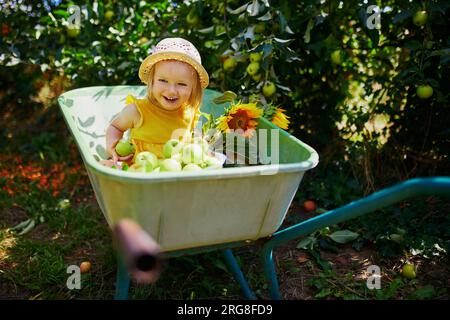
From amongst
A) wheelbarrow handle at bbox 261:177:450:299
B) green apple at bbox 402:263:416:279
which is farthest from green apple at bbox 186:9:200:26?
green apple at bbox 402:263:416:279

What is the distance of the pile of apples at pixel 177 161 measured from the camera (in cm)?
150

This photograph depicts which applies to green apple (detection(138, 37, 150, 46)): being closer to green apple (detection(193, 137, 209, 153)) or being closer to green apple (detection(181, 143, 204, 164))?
green apple (detection(193, 137, 209, 153))

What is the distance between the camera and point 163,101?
1.85 metres

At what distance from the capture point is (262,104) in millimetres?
2199

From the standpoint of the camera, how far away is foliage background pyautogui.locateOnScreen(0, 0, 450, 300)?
2271 mm

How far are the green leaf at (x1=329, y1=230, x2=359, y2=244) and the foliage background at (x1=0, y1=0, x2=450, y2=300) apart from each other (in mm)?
73

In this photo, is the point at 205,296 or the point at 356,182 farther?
the point at 356,182

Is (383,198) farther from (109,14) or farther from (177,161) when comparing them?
(109,14)

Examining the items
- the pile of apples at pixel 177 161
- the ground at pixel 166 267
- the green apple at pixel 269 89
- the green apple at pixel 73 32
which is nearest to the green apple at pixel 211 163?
the pile of apples at pixel 177 161

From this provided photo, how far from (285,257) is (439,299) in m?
0.65

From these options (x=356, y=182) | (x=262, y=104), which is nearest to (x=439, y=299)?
(x=356, y=182)

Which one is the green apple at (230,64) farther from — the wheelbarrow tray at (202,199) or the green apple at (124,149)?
the wheelbarrow tray at (202,199)
